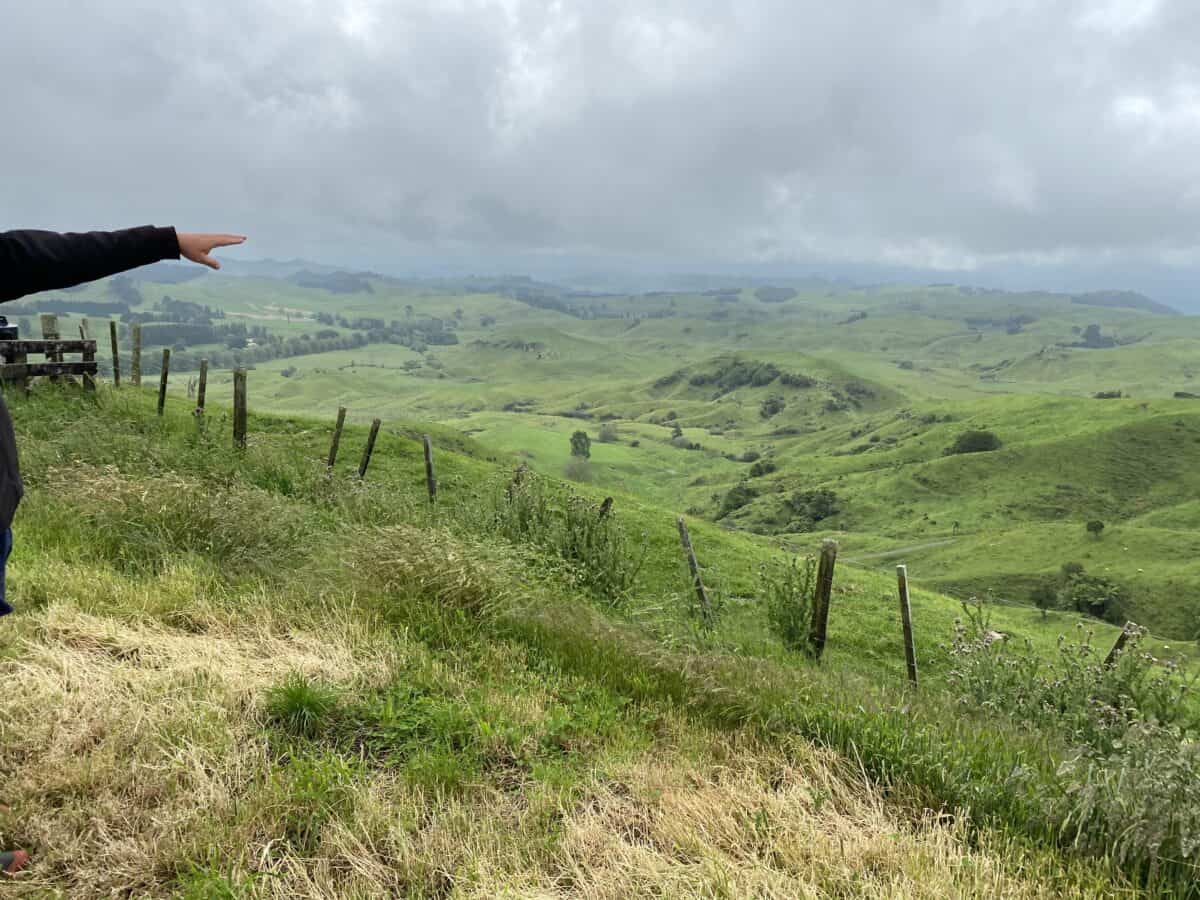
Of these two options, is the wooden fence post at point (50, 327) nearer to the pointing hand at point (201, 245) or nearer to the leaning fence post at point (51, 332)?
the leaning fence post at point (51, 332)

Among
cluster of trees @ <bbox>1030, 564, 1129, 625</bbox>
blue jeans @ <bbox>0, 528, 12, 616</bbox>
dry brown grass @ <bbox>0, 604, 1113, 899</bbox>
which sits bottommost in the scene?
cluster of trees @ <bbox>1030, 564, 1129, 625</bbox>

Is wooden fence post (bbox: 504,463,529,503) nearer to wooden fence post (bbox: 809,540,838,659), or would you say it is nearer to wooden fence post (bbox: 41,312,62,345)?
wooden fence post (bbox: 809,540,838,659)

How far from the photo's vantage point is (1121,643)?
8523mm

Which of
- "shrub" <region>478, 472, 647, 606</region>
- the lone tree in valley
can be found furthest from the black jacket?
the lone tree in valley

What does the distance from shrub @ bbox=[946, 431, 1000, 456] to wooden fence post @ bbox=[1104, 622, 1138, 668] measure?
118 meters

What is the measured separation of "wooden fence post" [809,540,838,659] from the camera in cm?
945

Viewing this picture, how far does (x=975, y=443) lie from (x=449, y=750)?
422 ft

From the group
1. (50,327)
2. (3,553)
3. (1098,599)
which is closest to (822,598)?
(3,553)

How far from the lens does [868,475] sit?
4343 inches

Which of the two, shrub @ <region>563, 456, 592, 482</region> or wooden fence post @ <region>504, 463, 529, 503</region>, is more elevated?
wooden fence post @ <region>504, 463, 529, 503</region>

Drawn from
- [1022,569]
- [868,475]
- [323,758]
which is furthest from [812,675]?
[868,475]

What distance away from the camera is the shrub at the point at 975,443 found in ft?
379

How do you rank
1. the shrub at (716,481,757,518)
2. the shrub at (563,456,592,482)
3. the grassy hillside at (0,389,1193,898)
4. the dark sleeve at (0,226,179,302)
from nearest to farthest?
the dark sleeve at (0,226,179,302) < the grassy hillside at (0,389,1193,898) < the shrub at (716,481,757,518) < the shrub at (563,456,592,482)

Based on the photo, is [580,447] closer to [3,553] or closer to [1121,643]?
[1121,643]
